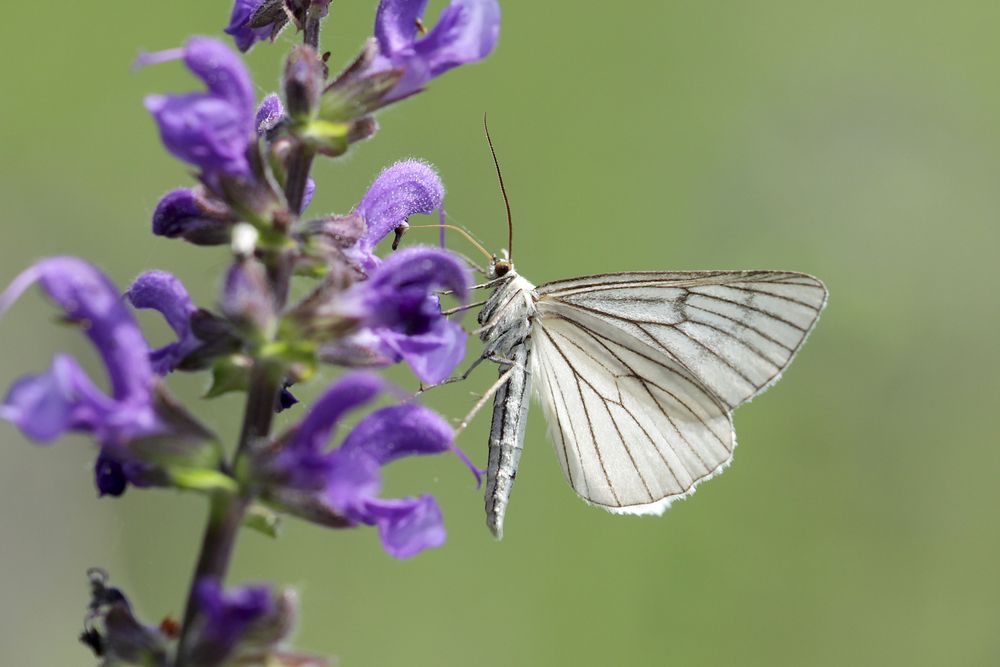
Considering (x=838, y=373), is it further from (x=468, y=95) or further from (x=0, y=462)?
(x=0, y=462)

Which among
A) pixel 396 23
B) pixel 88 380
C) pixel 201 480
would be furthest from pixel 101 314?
pixel 396 23

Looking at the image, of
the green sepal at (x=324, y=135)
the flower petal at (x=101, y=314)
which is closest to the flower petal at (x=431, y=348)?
the green sepal at (x=324, y=135)

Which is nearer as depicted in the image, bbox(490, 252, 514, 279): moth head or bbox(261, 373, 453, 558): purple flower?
bbox(261, 373, 453, 558): purple flower

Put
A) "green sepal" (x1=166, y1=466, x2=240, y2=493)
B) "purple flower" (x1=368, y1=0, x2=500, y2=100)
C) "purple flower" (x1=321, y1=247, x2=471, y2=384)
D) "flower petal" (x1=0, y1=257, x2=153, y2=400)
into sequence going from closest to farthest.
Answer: "green sepal" (x1=166, y1=466, x2=240, y2=493) → "flower petal" (x1=0, y1=257, x2=153, y2=400) → "purple flower" (x1=321, y1=247, x2=471, y2=384) → "purple flower" (x1=368, y1=0, x2=500, y2=100)

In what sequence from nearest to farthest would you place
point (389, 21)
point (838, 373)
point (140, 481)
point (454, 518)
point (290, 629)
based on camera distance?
point (290, 629)
point (140, 481)
point (389, 21)
point (454, 518)
point (838, 373)

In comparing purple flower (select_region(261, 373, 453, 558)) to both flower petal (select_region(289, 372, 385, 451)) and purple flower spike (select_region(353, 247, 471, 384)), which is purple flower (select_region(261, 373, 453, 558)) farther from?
purple flower spike (select_region(353, 247, 471, 384))

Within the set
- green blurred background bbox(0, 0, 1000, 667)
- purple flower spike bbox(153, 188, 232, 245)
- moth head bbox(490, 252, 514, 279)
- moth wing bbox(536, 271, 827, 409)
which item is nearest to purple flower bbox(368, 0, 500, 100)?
purple flower spike bbox(153, 188, 232, 245)

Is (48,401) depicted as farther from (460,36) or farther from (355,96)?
(460,36)

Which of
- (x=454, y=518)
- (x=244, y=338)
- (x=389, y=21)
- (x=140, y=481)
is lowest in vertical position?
(x=140, y=481)

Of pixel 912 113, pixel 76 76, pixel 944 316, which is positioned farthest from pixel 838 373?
pixel 76 76
